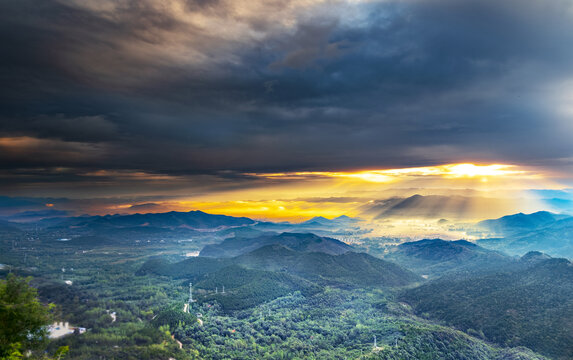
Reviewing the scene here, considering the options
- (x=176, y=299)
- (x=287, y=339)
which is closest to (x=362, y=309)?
(x=287, y=339)

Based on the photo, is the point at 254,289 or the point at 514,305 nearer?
the point at 514,305

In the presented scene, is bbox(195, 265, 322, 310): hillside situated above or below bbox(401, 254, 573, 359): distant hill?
below

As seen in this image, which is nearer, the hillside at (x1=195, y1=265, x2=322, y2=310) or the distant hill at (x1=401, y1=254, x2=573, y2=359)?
the distant hill at (x1=401, y1=254, x2=573, y2=359)

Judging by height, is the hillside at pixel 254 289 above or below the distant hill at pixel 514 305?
below

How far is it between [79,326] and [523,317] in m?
168

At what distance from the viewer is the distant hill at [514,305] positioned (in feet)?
378

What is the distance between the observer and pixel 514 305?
140 m

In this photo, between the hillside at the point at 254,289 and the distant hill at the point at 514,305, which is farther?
the hillside at the point at 254,289

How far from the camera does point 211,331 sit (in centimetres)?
12144

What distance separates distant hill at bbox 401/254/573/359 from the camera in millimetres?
115125

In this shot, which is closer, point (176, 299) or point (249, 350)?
point (249, 350)

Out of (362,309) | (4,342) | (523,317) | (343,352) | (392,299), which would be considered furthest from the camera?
(392,299)

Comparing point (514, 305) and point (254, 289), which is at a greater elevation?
point (514, 305)

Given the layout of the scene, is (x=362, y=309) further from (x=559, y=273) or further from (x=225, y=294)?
(x=559, y=273)
